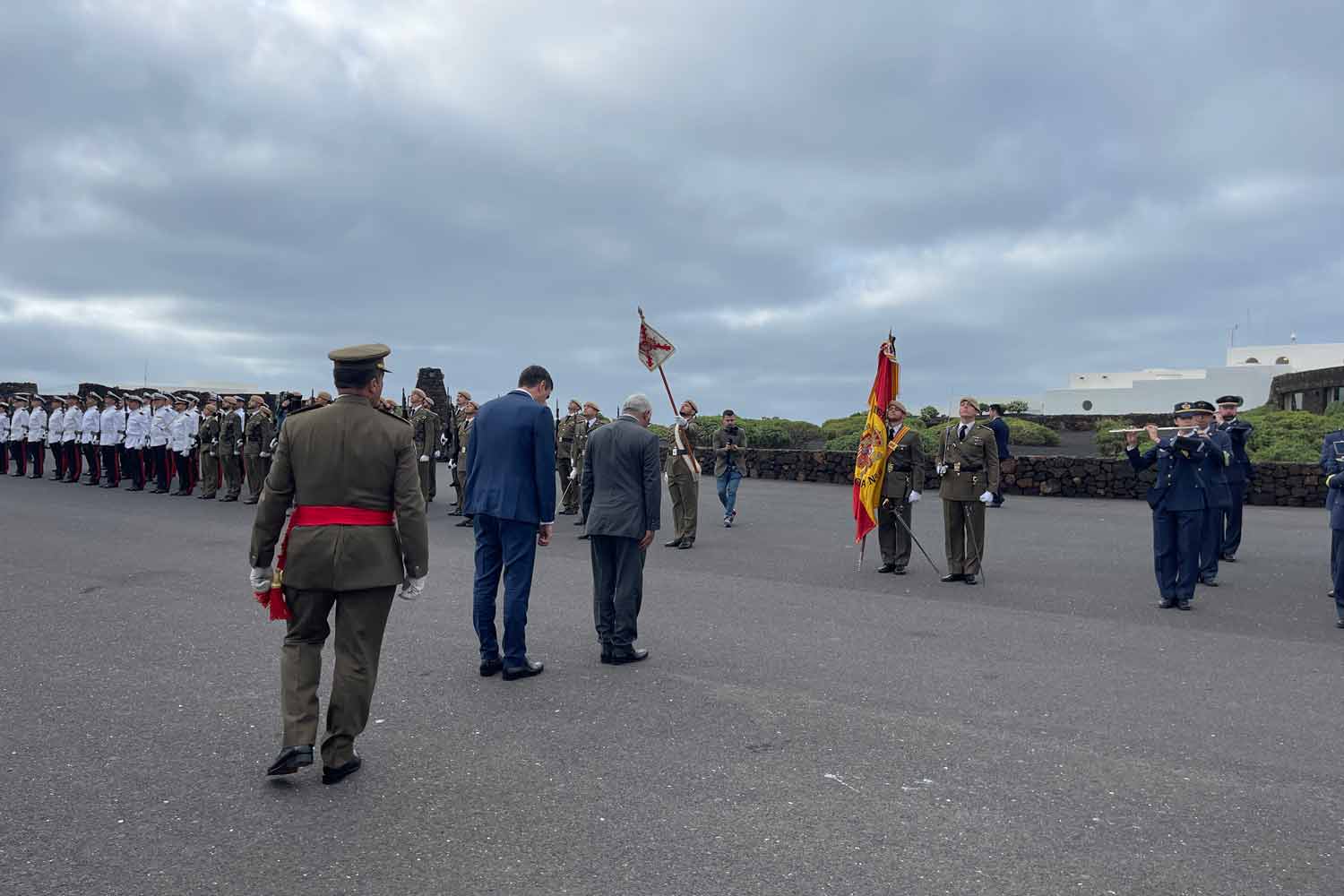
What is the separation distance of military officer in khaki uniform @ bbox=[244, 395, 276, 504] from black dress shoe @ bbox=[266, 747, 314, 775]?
14787 mm

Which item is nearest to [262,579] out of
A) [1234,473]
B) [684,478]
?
[684,478]

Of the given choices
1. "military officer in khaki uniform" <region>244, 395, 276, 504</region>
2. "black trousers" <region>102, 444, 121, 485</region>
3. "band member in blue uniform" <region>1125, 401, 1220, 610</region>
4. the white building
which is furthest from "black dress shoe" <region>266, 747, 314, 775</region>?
the white building

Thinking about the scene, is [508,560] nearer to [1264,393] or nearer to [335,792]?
[335,792]

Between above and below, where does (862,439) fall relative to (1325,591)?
above

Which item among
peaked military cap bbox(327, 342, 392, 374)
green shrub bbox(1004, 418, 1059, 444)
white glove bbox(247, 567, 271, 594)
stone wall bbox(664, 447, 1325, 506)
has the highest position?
green shrub bbox(1004, 418, 1059, 444)

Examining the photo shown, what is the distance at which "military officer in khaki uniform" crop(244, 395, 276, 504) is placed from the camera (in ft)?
60.0

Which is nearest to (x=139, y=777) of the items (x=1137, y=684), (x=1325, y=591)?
(x=1137, y=684)

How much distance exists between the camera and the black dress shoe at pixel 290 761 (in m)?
4.41

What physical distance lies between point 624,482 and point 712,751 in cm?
250

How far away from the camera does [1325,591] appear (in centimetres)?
1011

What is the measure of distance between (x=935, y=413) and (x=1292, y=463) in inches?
684

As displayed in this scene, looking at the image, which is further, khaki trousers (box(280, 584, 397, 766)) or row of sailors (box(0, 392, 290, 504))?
row of sailors (box(0, 392, 290, 504))

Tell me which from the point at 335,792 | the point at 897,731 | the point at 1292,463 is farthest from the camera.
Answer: the point at 1292,463

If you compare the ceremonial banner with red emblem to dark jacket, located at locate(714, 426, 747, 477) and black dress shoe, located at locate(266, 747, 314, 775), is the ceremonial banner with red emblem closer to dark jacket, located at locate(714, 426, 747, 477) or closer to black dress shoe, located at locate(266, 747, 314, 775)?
dark jacket, located at locate(714, 426, 747, 477)
